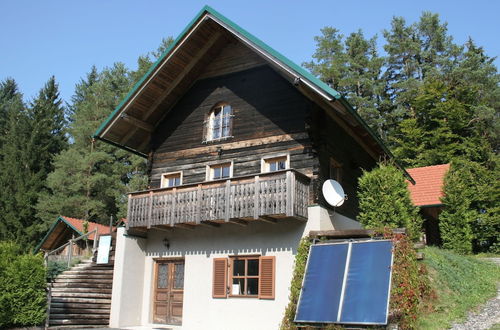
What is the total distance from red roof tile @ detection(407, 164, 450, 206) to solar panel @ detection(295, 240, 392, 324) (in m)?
14.0

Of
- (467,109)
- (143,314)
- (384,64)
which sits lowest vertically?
(143,314)

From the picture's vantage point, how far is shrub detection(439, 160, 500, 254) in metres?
22.7

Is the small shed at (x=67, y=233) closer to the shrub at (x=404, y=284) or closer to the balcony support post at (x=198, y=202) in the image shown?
the balcony support post at (x=198, y=202)

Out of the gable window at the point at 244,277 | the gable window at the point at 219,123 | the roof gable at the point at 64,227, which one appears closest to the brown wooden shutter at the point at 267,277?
the gable window at the point at 244,277

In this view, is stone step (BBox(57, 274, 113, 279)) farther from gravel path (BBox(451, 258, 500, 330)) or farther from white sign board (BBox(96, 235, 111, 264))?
gravel path (BBox(451, 258, 500, 330))

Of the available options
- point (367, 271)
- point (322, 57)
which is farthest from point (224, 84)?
point (322, 57)

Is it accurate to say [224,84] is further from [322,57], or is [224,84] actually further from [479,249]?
[322,57]

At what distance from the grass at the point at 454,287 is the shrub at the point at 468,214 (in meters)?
4.51

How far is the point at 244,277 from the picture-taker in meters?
14.2

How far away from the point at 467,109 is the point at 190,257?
93.5ft

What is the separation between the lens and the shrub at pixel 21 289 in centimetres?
1230

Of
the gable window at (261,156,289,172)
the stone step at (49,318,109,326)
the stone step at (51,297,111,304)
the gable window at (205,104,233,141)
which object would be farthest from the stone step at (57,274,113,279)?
the gable window at (261,156,289,172)

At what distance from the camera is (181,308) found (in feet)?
50.8

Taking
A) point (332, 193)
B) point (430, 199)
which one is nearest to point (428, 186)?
point (430, 199)
